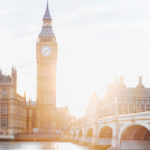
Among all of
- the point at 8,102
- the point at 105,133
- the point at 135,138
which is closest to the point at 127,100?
the point at 8,102

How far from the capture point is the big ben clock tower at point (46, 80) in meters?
136

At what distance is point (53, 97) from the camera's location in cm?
13625

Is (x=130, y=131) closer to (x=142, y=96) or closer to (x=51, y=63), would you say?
(x=142, y=96)

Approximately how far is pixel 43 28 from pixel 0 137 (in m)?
48.9

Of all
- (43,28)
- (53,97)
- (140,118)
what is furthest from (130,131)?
(43,28)

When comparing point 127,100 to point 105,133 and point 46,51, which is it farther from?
point 105,133

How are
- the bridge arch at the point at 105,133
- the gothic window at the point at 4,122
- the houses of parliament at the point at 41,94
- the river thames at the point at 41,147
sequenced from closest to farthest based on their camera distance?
1. the bridge arch at the point at 105,133
2. the river thames at the point at 41,147
3. the gothic window at the point at 4,122
4. the houses of parliament at the point at 41,94

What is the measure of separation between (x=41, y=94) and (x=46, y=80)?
5.64 m

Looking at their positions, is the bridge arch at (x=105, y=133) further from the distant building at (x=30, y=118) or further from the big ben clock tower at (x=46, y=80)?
the distant building at (x=30, y=118)

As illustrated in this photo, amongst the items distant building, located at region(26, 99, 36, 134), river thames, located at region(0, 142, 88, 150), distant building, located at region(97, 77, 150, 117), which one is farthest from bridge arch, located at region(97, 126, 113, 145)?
distant building, located at region(26, 99, 36, 134)

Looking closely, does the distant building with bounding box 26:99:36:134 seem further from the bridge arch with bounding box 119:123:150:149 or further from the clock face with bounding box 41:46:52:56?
the bridge arch with bounding box 119:123:150:149

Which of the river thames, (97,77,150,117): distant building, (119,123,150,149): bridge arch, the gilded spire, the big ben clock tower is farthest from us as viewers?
the gilded spire

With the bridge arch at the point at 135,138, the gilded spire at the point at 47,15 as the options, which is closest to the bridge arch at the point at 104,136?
the bridge arch at the point at 135,138

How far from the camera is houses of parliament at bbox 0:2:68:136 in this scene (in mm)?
121250
